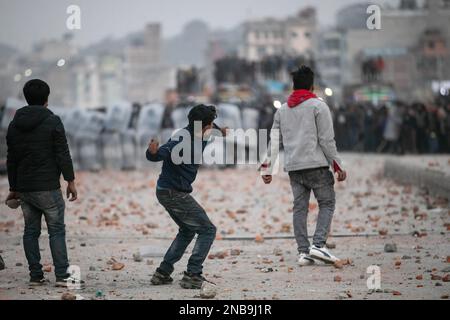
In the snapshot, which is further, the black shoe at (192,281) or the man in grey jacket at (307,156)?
the man in grey jacket at (307,156)

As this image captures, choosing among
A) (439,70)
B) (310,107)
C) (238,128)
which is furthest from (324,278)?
(439,70)

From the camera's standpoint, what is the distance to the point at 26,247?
34.0 feet

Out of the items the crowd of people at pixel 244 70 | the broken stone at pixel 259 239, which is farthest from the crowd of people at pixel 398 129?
the crowd of people at pixel 244 70

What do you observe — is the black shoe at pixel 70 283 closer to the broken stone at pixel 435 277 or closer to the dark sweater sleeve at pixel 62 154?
the dark sweater sleeve at pixel 62 154

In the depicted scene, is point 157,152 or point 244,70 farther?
point 244,70

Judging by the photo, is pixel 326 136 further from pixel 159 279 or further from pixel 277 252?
pixel 159 279

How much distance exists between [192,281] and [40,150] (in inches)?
66.8

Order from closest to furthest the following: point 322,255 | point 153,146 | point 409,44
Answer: point 153,146 → point 322,255 → point 409,44

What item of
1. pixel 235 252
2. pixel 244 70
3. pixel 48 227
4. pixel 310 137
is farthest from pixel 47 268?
pixel 244 70

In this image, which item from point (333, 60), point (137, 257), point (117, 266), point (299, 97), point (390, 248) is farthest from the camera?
point (333, 60)

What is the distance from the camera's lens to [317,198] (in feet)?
38.3

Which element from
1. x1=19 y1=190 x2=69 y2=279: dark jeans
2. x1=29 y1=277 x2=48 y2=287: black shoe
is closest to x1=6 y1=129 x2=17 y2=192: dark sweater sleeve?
x1=19 y1=190 x2=69 y2=279: dark jeans

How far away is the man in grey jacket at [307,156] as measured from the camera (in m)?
11.5

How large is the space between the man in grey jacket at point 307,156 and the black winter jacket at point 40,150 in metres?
2.26
